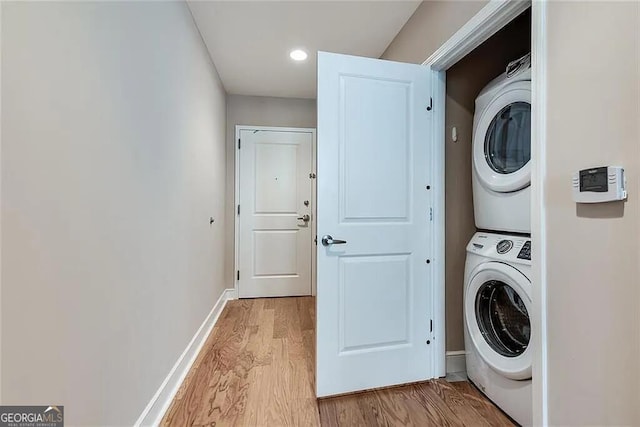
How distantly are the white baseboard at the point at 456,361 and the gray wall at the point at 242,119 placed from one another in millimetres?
2449

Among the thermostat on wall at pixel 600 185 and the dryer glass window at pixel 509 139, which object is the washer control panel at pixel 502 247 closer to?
the dryer glass window at pixel 509 139

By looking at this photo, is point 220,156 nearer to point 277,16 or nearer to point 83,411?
point 277,16

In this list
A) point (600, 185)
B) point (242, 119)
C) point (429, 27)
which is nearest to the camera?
point (600, 185)

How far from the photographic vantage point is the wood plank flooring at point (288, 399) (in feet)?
4.71

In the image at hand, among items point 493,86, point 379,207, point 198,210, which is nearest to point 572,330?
point 379,207

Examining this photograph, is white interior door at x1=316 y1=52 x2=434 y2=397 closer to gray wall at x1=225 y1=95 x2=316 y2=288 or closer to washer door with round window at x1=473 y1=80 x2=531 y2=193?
washer door with round window at x1=473 y1=80 x2=531 y2=193

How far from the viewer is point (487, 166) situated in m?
1.63

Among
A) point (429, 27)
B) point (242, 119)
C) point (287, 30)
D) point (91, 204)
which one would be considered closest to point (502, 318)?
point (429, 27)

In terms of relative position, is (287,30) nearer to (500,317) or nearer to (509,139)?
(509,139)

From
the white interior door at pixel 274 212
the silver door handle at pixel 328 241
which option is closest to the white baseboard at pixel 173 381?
the white interior door at pixel 274 212

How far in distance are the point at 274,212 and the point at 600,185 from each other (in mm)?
2995

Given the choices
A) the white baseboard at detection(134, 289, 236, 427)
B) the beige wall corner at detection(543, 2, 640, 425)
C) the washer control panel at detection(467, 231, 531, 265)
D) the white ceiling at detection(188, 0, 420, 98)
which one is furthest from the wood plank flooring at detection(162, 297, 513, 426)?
the white ceiling at detection(188, 0, 420, 98)

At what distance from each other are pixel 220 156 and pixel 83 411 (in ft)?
8.35

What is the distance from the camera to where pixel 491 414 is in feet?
4.91
